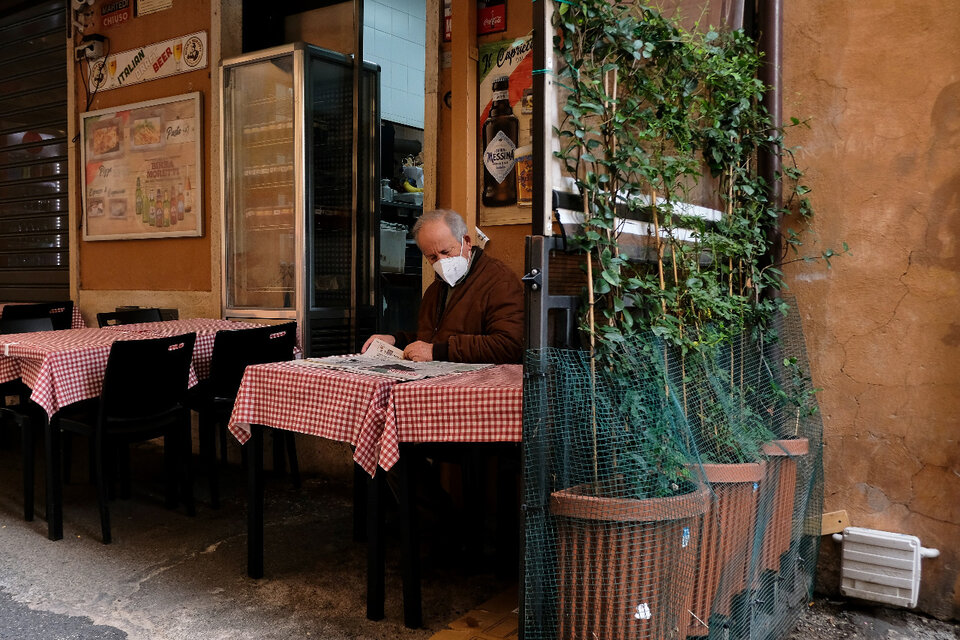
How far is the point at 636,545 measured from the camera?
2.17 m

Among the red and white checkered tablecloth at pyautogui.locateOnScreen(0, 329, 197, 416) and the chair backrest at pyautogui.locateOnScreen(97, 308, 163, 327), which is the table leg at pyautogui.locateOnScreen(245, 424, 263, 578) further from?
the chair backrest at pyautogui.locateOnScreen(97, 308, 163, 327)

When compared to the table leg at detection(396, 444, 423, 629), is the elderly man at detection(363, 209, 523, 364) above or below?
above

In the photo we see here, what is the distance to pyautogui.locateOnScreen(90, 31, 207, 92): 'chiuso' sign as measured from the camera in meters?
5.62

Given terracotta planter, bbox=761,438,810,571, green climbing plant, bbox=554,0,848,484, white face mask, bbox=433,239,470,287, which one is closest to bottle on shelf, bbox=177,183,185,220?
white face mask, bbox=433,239,470,287

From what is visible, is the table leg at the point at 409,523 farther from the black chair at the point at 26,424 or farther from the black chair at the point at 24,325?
the black chair at the point at 24,325

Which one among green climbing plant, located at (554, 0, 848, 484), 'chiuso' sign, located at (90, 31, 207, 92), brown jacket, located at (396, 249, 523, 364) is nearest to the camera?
green climbing plant, located at (554, 0, 848, 484)

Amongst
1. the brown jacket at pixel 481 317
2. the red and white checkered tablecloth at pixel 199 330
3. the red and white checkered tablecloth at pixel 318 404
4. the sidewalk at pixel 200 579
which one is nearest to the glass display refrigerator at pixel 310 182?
the red and white checkered tablecloth at pixel 199 330

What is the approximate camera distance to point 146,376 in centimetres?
376

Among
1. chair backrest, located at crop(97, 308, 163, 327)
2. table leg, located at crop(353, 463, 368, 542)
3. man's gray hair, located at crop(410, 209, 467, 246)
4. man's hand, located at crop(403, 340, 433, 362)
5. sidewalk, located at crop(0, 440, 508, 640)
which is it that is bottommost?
sidewalk, located at crop(0, 440, 508, 640)

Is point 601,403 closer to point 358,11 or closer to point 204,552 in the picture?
point 204,552

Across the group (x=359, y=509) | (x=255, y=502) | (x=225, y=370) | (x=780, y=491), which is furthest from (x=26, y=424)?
(x=780, y=491)

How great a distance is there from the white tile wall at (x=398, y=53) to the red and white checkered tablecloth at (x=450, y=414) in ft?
12.9

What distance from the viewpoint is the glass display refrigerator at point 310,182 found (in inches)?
197

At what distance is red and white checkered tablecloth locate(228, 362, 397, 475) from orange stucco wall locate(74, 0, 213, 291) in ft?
9.47
